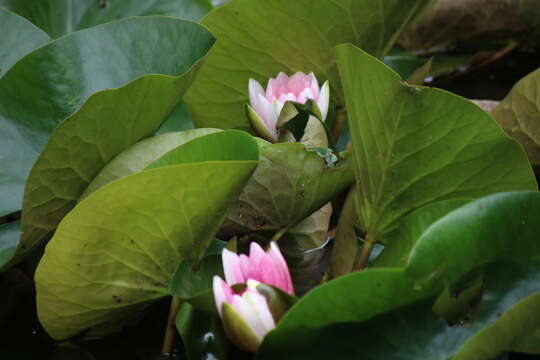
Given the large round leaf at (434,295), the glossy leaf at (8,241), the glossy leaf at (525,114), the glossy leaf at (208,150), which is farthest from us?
the glossy leaf at (525,114)

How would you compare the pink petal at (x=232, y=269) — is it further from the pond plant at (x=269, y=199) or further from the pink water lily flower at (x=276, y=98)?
the pink water lily flower at (x=276, y=98)

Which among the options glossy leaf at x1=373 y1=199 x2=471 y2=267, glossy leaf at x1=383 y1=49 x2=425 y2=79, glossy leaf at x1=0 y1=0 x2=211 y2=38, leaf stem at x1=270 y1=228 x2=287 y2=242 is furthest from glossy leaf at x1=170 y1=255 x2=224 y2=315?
glossy leaf at x1=383 y1=49 x2=425 y2=79

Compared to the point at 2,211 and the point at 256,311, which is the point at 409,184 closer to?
the point at 256,311

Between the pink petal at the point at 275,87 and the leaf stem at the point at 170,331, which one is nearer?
the leaf stem at the point at 170,331

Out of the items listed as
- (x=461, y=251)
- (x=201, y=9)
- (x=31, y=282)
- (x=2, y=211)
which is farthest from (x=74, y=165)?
(x=201, y=9)

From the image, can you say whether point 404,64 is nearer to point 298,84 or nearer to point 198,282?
point 298,84

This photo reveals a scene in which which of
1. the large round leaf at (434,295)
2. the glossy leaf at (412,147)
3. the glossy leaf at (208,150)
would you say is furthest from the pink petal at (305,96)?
the large round leaf at (434,295)
